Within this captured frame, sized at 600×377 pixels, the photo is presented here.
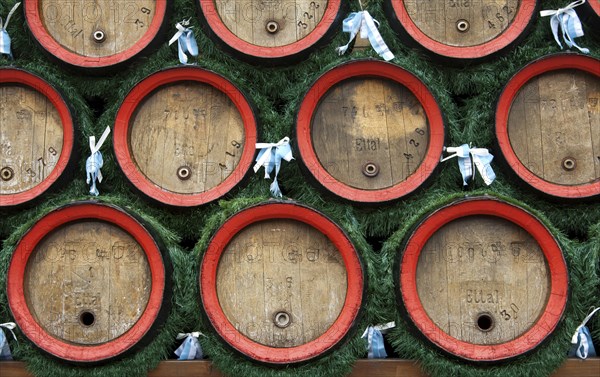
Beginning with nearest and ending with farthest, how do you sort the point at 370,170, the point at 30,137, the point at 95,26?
the point at 370,170, the point at 30,137, the point at 95,26

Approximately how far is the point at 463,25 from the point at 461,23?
1 cm

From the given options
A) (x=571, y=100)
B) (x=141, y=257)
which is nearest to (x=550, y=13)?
(x=571, y=100)

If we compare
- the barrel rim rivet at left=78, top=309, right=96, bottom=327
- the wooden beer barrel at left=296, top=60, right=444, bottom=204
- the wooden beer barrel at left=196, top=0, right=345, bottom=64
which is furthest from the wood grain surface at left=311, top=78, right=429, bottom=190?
the barrel rim rivet at left=78, top=309, right=96, bottom=327

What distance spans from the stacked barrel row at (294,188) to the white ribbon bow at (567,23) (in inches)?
4.1

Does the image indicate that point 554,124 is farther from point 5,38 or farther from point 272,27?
point 5,38

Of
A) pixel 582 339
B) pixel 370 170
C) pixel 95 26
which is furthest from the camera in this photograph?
pixel 95 26

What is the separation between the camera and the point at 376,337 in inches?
149

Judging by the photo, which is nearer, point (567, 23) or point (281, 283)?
point (281, 283)

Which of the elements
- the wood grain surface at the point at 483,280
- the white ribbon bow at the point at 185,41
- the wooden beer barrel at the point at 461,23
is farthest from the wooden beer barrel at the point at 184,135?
the wood grain surface at the point at 483,280

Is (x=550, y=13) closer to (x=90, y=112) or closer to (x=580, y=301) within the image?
(x=580, y=301)

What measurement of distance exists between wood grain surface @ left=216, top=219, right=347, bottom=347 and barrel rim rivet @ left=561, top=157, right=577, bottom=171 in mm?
1157

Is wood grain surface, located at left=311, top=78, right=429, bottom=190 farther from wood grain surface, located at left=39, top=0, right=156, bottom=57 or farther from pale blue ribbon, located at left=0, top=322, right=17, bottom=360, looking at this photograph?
pale blue ribbon, located at left=0, top=322, right=17, bottom=360

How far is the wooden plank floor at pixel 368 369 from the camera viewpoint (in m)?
3.75

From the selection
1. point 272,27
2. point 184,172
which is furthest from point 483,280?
point 272,27
